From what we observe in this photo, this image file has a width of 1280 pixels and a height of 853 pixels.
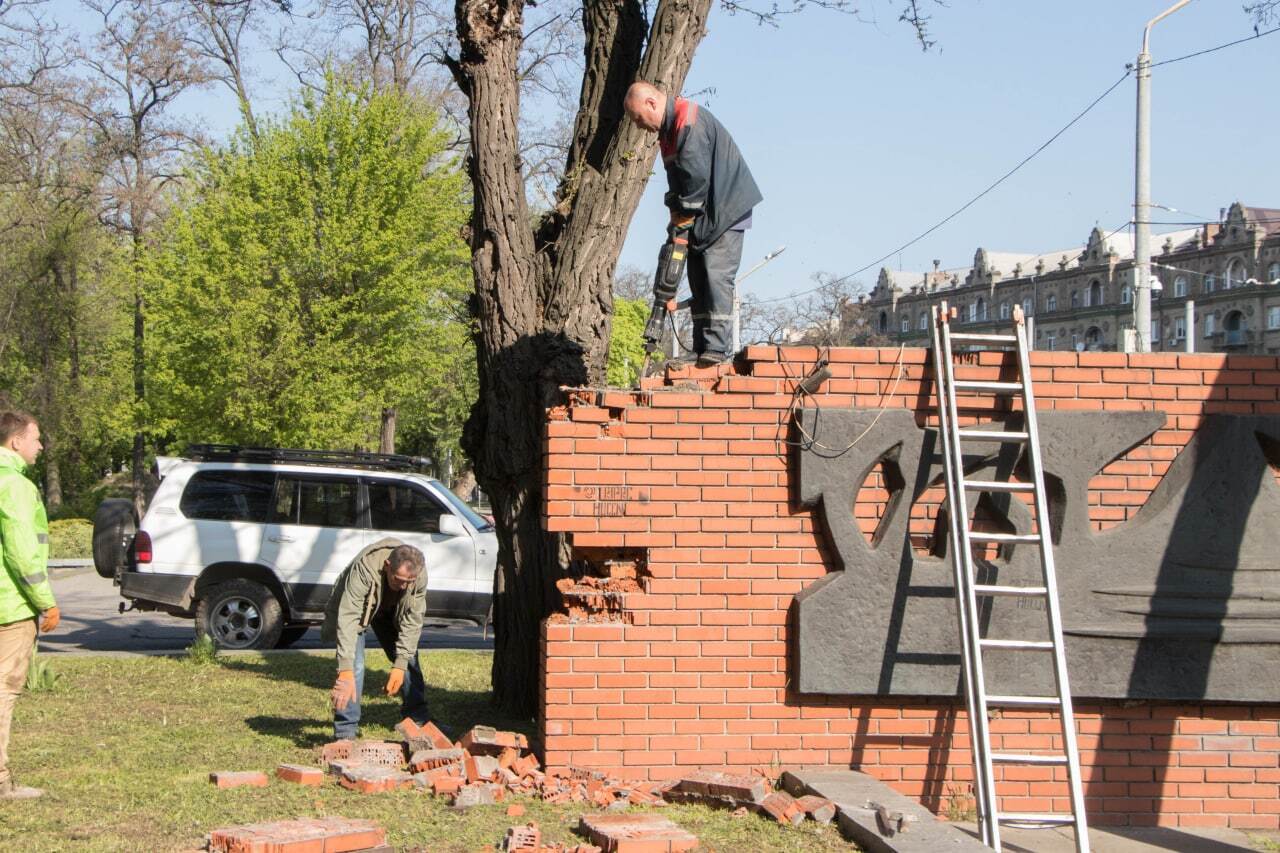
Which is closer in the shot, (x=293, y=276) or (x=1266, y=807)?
(x=1266, y=807)

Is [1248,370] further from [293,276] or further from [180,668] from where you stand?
[293,276]

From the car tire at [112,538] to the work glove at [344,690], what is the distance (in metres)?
6.56

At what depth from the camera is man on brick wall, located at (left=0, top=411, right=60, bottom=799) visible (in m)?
6.60

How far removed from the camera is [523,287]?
888 cm

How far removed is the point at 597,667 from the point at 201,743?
2.79 m

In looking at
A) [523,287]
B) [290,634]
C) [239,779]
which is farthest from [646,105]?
[290,634]

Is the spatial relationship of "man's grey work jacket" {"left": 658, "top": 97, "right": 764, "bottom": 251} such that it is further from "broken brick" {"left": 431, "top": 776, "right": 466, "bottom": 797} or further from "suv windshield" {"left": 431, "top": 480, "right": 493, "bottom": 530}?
"suv windshield" {"left": 431, "top": 480, "right": 493, "bottom": 530}

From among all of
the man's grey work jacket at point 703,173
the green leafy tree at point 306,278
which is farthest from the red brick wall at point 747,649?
the green leafy tree at point 306,278

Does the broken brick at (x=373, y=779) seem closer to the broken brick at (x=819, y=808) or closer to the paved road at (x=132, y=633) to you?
the broken brick at (x=819, y=808)

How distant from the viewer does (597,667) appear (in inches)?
267

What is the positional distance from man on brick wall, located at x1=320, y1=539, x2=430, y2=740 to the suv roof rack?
544 centimetres

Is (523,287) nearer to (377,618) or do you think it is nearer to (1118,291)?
(377,618)

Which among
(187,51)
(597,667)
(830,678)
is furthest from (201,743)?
(187,51)

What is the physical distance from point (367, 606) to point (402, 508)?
6026mm
